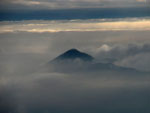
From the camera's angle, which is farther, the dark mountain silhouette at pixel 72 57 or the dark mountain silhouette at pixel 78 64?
the dark mountain silhouette at pixel 72 57

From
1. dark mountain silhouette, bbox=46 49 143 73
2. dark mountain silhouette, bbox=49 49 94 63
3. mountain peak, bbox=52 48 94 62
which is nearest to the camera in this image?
dark mountain silhouette, bbox=46 49 143 73

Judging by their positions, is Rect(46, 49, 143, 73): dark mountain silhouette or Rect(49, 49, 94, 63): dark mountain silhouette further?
Rect(49, 49, 94, 63): dark mountain silhouette

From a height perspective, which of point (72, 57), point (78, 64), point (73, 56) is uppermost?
point (73, 56)

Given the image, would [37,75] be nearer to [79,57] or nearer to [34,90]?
[34,90]

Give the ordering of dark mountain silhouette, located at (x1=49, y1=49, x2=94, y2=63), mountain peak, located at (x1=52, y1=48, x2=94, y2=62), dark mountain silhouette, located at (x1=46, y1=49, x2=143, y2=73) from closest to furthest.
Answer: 1. dark mountain silhouette, located at (x1=46, y1=49, x2=143, y2=73)
2. dark mountain silhouette, located at (x1=49, y1=49, x2=94, y2=63)
3. mountain peak, located at (x1=52, y1=48, x2=94, y2=62)

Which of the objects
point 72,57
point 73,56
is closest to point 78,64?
point 72,57

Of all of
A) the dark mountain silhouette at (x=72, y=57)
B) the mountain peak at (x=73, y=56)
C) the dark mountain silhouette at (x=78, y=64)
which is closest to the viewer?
the dark mountain silhouette at (x=78, y=64)

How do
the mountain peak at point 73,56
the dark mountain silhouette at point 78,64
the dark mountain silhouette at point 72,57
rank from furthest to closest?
the mountain peak at point 73,56 < the dark mountain silhouette at point 72,57 < the dark mountain silhouette at point 78,64

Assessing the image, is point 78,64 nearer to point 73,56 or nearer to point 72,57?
point 72,57

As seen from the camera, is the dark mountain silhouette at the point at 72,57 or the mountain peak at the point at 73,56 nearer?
the dark mountain silhouette at the point at 72,57

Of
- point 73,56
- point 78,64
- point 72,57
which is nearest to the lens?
point 78,64

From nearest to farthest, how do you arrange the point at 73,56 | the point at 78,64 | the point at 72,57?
the point at 78,64
the point at 72,57
the point at 73,56

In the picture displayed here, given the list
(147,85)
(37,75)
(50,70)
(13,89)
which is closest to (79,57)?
(50,70)
